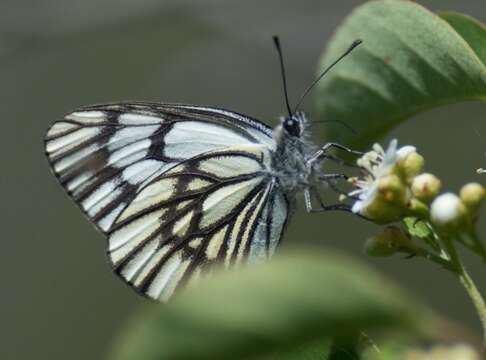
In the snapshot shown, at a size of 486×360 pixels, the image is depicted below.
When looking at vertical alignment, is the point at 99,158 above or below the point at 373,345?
above

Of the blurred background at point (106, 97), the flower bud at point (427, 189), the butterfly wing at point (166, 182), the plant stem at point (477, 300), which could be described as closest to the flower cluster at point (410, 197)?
the flower bud at point (427, 189)

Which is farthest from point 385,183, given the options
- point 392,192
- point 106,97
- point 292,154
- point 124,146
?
point 106,97

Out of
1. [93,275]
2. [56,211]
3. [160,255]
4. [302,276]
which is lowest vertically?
[93,275]

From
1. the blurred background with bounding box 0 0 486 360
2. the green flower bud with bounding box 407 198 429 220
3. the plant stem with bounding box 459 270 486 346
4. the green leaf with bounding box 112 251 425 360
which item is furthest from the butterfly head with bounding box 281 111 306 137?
the blurred background with bounding box 0 0 486 360

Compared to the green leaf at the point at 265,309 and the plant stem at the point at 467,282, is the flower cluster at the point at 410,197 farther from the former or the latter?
the green leaf at the point at 265,309

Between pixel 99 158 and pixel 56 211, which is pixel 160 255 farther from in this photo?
pixel 56 211

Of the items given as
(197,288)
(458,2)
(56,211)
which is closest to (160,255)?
(197,288)
